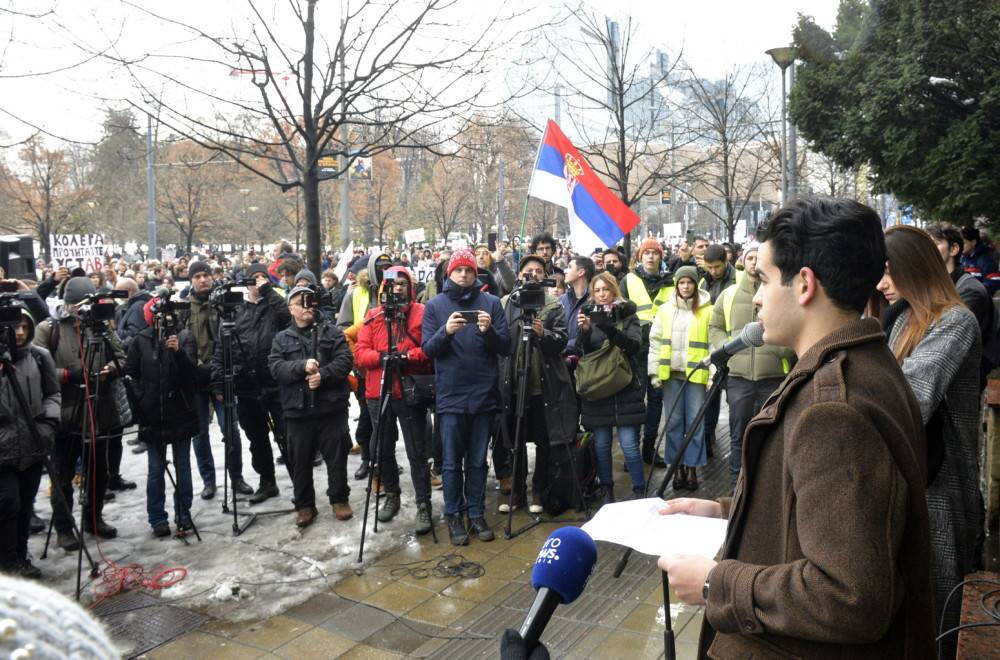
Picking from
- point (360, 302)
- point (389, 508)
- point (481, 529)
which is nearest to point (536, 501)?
point (481, 529)

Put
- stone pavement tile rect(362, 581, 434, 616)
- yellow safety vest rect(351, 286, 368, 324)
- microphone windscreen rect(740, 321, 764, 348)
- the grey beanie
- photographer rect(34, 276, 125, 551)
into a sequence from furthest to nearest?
yellow safety vest rect(351, 286, 368, 324) → the grey beanie → photographer rect(34, 276, 125, 551) → stone pavement tile rect(362, 581, 434, 616) → microphone windscreen rect(740, 321, 764, 348)

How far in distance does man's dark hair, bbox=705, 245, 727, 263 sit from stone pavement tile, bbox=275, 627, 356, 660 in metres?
5.37

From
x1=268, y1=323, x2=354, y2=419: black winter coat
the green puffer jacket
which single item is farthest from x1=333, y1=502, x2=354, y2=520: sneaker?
the green puffer jacket

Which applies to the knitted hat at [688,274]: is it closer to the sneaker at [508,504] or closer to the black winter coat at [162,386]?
the sneaker at [508,504]

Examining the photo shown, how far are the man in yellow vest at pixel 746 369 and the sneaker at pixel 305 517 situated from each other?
3.51 m

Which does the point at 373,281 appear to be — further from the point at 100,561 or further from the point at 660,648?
the point at 660,648

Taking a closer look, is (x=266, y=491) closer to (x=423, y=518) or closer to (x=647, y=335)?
(x=423, y=518)

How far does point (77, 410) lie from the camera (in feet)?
20.6

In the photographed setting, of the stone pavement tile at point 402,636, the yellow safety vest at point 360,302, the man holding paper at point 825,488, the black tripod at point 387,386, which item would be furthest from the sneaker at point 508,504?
the man holding paper at point 825,488

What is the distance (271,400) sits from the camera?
7.26 metres

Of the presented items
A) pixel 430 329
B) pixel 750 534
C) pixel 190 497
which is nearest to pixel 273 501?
pixel 190 497

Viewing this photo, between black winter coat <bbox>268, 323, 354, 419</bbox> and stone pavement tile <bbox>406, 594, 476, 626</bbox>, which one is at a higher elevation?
black winter coat <bbox>268, 323, 354, 419</bbox>

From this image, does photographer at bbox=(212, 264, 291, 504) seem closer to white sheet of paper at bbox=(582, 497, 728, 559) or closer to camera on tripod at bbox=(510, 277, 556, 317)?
camera on tripod at bbox=(510, 277, 556, 317)

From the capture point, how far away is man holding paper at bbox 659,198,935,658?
1.47 m
